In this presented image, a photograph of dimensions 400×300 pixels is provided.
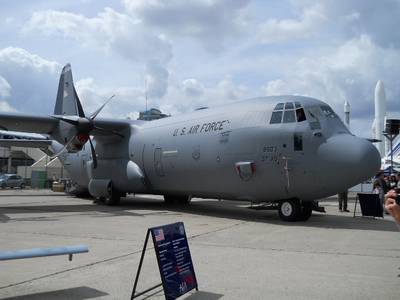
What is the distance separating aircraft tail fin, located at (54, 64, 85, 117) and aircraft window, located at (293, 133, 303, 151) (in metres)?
10.4

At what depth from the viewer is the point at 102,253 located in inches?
335

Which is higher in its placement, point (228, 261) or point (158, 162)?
point (158, 162)

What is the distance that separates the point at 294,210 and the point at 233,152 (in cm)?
278

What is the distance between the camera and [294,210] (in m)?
13.8

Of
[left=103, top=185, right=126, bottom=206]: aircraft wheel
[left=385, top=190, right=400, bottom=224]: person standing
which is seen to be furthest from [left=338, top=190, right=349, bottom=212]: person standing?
[left=385, top=190, right=400, bottom=224]: person standing

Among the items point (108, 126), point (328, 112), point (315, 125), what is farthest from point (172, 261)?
point (108, 126)

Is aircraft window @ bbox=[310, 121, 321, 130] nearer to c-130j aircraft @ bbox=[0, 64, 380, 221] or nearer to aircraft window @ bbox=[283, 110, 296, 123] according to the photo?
c-130j aircraft @ bbox=[0, 64, 380, 221]

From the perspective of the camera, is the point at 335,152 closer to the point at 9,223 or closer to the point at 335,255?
the point at 335,255

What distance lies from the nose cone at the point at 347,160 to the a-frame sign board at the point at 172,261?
7.81 meters

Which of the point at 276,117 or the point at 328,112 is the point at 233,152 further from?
the point at 328,112

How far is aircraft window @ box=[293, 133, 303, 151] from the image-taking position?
43.1ft

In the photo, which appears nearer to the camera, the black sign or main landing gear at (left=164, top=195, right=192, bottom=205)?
the black sign

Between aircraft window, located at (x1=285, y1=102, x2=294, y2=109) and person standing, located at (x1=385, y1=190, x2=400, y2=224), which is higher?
aircraft window, located at (x1=285, y1=102, x2=294, y2=109)

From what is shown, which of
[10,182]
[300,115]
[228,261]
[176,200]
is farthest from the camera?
[10,182]
